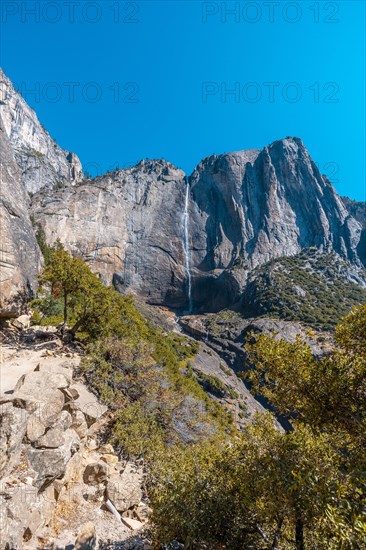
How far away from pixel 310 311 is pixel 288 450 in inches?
2585

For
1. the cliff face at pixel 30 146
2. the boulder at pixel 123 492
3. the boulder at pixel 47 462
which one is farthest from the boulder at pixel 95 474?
the cliff face at pixel 30 146

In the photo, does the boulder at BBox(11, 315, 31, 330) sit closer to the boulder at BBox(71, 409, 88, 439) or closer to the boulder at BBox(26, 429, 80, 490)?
the boulder at BBox(71, 409, 88, 439)

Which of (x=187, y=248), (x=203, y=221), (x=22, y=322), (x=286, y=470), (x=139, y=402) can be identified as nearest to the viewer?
(x=286, y=470)

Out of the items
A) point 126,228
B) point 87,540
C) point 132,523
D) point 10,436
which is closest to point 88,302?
point 10,436

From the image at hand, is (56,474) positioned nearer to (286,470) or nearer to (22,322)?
(286,470)

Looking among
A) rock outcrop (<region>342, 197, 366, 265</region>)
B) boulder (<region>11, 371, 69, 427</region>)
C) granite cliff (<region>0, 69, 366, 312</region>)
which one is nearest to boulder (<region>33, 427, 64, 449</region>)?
boulder (<region>11, 371, 69, 427</region>)

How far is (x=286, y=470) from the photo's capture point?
5.27 metres

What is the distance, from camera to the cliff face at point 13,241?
21344 millimetres

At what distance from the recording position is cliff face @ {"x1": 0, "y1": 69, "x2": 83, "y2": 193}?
95.8m

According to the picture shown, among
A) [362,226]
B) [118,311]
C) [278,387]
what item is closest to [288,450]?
[278,387]

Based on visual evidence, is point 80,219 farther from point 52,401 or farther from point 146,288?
point 52,401

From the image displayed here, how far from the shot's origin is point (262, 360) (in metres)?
7.93

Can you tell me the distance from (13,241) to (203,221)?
74.4 meters

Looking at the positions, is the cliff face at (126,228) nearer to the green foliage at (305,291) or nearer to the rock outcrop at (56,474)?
the green foliage at (305,291)
